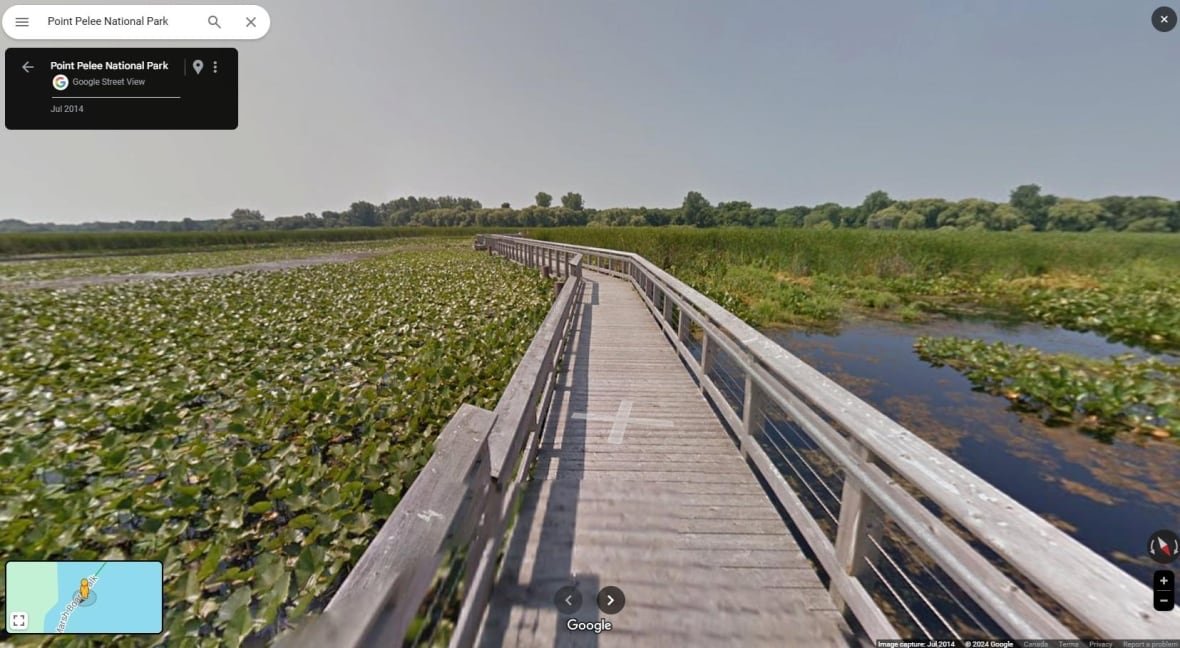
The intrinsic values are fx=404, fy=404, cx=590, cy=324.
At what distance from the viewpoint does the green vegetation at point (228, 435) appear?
238cm

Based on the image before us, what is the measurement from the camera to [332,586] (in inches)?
92.7

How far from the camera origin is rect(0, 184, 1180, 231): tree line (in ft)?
138

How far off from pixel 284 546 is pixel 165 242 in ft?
182

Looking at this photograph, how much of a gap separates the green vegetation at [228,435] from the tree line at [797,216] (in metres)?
41.3

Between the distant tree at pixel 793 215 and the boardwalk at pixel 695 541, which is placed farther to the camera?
the distant tree at pixel 793 215

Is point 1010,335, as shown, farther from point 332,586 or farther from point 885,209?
point 885,209

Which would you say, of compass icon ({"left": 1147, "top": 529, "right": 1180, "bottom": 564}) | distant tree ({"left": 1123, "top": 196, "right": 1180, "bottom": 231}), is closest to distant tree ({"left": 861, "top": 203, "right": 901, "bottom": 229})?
distant tree ({"left": 1123, "top": 196, "right": 1180, "bottom": 231})

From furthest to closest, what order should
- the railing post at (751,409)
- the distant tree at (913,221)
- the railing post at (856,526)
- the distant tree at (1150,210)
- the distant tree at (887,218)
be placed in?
the distant tree at (887,218), the distant tree at (913,221), the distant tree at (1150,210), the railing post at (751,409), the railing post at (856,526)

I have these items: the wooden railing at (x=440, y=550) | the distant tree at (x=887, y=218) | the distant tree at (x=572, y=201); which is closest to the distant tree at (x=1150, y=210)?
the distant tree at (x=887, y=218)

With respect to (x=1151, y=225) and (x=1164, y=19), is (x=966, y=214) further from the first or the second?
(x=1164, y=19)

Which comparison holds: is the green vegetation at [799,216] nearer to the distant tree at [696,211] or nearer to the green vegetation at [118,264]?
the distant tree at [696,211]

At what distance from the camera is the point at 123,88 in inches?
151

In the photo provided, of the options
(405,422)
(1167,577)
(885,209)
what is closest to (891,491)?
(1167,577)

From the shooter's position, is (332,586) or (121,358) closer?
(332,586)
